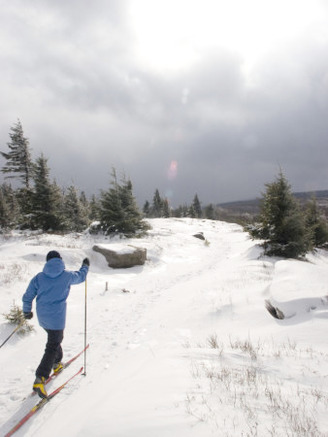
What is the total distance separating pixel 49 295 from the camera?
14.8ft

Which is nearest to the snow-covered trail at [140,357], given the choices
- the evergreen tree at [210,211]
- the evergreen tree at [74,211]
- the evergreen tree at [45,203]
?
the evergreen tree at [45,203]

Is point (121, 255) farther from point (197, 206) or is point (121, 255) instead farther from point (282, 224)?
point (197, 206)

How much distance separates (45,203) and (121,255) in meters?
13.0

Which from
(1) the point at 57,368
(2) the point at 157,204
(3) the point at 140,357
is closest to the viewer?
(1) the point at 57,368

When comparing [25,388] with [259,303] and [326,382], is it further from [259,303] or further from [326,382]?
[259,303]

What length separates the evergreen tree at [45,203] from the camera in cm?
2219

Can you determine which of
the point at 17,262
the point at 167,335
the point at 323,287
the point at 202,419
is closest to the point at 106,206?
the point at 17,262

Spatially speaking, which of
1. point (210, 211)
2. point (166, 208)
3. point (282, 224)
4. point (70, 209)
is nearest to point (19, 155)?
point (70, 209)

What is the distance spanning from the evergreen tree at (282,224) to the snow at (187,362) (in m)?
6.50

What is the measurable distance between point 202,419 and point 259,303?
486 cm

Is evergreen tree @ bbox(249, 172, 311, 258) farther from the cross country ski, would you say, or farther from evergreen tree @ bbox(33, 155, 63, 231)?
evergreen tree @ bbox(33, 155, 63, 231)

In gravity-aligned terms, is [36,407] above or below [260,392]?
below

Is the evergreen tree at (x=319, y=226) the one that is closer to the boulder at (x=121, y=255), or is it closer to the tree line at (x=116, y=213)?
the tree line at (x=116, y=213)

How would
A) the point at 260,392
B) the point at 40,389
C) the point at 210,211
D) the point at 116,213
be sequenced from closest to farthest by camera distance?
the point at 260,392 → the point at 40,389 → the point at 116,213 → the point at 210,211
